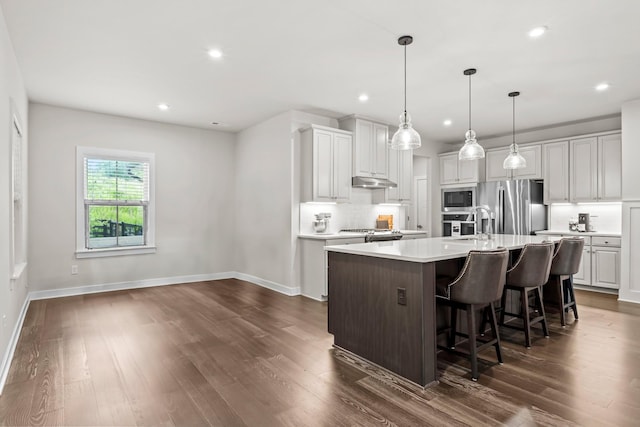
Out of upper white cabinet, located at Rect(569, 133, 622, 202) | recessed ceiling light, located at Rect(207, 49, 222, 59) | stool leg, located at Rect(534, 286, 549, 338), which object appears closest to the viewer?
recessed ceiling light, located at Rect(207, 49, 222, 59)

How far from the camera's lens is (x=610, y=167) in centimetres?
559

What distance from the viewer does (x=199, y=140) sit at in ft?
21.6

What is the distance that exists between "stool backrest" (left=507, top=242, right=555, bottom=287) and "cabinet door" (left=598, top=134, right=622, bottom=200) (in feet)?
10.8

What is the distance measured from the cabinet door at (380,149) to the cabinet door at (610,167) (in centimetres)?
327

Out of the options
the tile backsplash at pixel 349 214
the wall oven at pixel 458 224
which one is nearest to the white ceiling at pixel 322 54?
the tile backsplash at pixel 349 214

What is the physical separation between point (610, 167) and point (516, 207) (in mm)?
1402

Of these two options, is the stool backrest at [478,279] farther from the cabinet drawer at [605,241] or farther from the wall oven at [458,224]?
the wall oven at [458,224]

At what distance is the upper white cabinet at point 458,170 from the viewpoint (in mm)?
7012

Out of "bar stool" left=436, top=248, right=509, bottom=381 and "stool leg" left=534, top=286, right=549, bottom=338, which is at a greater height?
"bar stool" left=436, top=248, right=509, bottom=381

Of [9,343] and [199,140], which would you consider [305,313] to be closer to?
[9,343]

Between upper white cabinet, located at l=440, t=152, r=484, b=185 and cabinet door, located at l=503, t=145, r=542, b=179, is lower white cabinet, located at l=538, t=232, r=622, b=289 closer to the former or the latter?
cabinet door, located at l=503, t=145, r=542, b=179

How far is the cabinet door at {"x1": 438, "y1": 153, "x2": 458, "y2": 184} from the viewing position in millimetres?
7320

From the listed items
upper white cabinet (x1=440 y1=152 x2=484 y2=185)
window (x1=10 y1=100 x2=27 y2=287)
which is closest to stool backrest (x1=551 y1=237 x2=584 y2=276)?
upper white cabinet (x1=440 y1=152 x2=484 y2=185)

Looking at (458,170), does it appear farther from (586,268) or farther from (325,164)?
(325,164)
